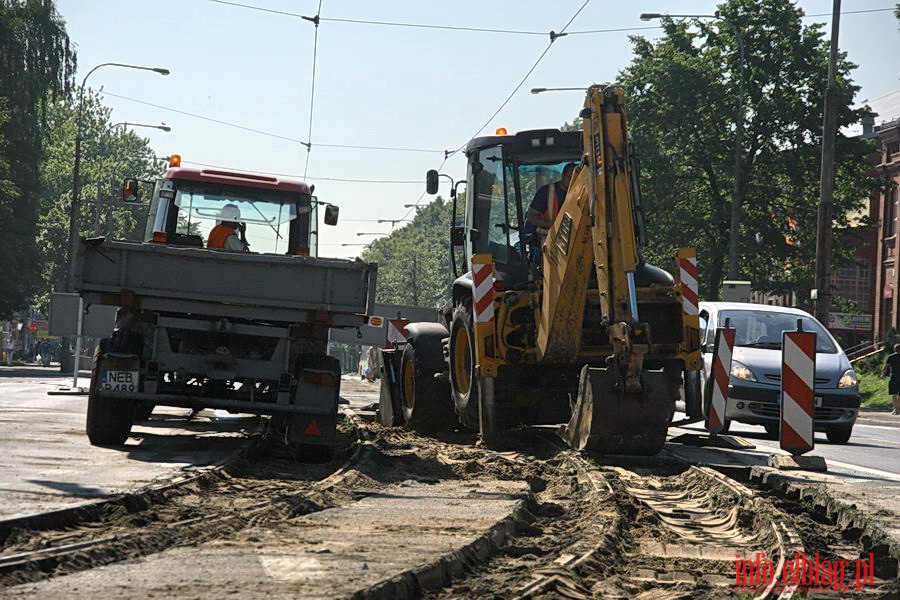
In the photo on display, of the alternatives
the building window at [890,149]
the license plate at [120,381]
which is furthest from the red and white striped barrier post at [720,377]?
the building window at [890,149]

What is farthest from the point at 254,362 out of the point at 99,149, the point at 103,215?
the point at 99,149

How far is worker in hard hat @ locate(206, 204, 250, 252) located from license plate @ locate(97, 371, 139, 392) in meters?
3.02

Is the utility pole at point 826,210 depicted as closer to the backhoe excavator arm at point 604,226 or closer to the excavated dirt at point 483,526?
the backhoe excavator arm at point 604,226

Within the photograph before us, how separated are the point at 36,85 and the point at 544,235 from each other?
42177 mm

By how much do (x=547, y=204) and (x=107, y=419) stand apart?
490 cm

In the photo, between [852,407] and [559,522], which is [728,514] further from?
[852,407]

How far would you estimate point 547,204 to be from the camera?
46.9ft

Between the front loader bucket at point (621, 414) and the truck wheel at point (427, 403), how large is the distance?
451cm

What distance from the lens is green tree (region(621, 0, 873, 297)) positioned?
1965 inches

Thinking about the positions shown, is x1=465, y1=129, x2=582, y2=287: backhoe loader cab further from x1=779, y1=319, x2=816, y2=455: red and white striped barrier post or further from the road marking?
the road marking

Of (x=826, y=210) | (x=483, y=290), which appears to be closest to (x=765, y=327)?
(x=483, y=290)

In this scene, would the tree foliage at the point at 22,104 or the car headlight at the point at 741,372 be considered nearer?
the car headlight at the point at 741,372

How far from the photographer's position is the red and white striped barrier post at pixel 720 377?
16.1 metres

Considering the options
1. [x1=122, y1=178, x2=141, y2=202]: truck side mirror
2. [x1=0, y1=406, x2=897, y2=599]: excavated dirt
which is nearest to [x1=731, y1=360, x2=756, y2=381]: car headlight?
[x1=0, y1=406, x2=897, y2=599]: excavated dirt
